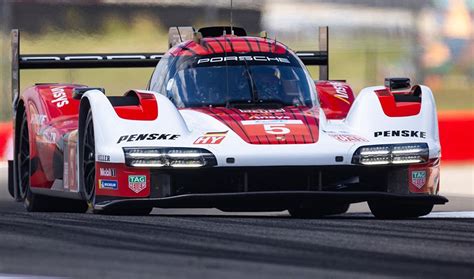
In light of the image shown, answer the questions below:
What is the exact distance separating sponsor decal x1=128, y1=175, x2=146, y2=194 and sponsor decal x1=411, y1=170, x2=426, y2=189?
165 cm

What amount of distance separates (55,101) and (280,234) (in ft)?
12.8

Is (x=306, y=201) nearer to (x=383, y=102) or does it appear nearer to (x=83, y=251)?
(x=383, y=102)

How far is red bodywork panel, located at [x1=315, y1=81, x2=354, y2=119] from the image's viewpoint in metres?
11.2

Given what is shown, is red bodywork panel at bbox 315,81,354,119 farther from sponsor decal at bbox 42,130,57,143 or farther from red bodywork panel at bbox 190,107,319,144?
sponsor decal at bbox 42,130,57,143

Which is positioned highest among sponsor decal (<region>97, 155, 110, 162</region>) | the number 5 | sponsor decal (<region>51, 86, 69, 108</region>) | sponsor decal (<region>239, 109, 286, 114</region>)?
sponsor decal (<region>51, 86, 69, 108</region>)

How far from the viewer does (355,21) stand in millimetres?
17312

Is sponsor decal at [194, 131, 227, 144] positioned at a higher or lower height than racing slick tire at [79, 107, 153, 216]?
higher

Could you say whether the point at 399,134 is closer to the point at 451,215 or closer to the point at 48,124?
the point at 451,215

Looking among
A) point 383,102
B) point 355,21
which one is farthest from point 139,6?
point 383,102

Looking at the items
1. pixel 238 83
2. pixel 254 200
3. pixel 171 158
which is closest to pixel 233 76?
pixel 238 83

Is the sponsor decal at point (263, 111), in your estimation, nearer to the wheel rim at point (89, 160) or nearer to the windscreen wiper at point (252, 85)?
the windscreen wiper at point (252, 85)

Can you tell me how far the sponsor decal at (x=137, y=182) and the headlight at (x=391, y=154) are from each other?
1268 mm

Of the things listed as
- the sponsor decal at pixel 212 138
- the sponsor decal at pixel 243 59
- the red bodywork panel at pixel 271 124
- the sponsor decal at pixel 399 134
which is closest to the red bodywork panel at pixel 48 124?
the sponsor decal at pixel 243 59

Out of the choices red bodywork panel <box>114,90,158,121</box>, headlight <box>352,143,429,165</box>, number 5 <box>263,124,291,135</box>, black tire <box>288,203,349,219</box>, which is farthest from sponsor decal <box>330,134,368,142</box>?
black tire <box>288,203,349,219</box>
